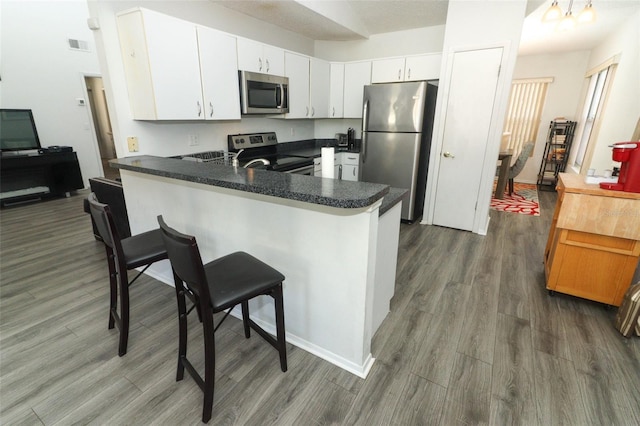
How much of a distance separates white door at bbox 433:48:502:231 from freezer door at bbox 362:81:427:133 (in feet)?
1.11

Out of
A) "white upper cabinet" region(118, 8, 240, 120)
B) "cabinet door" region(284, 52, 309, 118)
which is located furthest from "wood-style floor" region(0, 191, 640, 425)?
"cabinet door" region(284, 52, 309, 118)

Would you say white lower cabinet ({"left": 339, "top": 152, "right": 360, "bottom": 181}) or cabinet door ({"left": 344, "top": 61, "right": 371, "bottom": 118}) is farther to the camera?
white lower cabinet ({"left": 339, "top": 152, "right": 360, "bottom": 181})

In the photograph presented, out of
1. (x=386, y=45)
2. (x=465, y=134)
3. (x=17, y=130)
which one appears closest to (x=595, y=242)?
(x=465, y=134)

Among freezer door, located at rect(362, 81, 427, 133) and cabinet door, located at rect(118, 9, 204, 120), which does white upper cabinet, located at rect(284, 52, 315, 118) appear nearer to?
freezer door, located at rect(362, 81, 427, 133)

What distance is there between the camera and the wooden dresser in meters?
1.98

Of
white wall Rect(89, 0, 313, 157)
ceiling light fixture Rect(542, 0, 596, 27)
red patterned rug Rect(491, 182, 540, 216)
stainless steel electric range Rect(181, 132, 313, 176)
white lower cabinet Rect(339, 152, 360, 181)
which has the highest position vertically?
ceiling light fixture Rect(542, 0, 596, 27)

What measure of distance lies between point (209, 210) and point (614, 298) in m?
2.89

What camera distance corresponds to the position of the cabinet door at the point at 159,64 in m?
2.32

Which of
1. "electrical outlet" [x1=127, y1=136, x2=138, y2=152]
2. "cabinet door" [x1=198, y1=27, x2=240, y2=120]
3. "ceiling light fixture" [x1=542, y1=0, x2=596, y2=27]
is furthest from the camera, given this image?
"ceiling light fixture" [x1=542, y1=0, x2=596, y2=27]

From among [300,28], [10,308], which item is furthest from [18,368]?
[300,28]

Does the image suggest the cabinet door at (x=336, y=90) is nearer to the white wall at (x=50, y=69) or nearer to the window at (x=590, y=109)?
the window at (x=590, y=109)

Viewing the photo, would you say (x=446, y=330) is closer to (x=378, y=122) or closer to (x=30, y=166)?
(x=378, y=122)

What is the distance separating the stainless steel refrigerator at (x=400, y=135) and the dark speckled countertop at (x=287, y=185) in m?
2.02

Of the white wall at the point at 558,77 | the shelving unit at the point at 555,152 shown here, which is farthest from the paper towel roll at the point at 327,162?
the white wall at the point at 558,77
